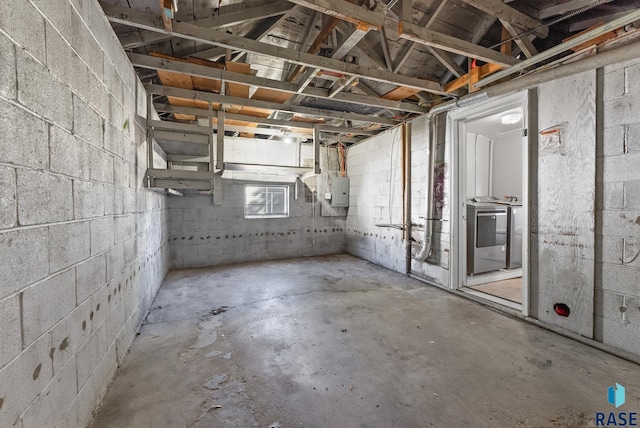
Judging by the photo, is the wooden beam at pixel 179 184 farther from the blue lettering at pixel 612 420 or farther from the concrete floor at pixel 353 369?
the blue lettering at pixel 612 420

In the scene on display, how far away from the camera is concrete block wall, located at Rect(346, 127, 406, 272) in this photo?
173 inches

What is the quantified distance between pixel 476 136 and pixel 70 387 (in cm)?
599

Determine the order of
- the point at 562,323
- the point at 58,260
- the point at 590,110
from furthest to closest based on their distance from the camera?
1. the point at 562,323
2. the point at 590,110
3. the point at 58,260

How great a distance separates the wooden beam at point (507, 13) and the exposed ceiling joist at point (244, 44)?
83 centimetres

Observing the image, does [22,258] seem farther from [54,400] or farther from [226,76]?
[226,76]

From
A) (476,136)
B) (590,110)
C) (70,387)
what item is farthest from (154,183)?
(476,136)

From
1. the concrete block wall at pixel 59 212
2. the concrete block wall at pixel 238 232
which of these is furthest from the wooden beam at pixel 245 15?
the concrete block wall at pixel 238 232

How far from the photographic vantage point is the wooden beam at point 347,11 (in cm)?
161

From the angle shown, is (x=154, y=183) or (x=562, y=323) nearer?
(x=562, y=323)

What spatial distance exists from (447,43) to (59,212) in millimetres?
2719

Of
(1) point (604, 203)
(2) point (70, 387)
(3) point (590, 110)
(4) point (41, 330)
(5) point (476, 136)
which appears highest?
(5) point (476, 136)

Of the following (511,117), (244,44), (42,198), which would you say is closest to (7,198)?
(42,198)

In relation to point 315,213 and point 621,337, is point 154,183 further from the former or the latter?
point 621,337

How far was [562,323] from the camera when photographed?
2324 millimetres
